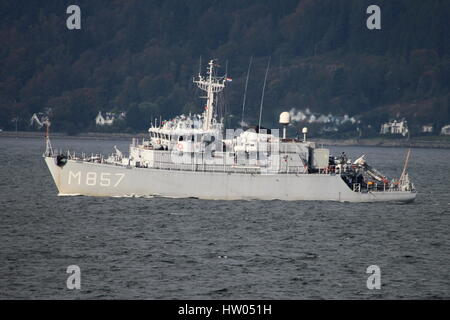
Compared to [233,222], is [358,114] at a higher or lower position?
higher

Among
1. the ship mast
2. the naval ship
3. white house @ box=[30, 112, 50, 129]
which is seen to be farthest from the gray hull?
white house @ box=[30, 112, 50, 129]

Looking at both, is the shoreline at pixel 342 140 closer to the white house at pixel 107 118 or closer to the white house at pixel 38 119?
the white house at pixel 38 119

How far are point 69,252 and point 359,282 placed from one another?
12830 millimetres

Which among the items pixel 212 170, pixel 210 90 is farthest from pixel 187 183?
pixel 210 90

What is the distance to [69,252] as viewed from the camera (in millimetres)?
39625

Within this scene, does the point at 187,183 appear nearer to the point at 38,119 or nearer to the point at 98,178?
the point at 98,178

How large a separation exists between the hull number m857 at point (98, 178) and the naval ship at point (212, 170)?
47 millimetres

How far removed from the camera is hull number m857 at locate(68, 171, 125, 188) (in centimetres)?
5288

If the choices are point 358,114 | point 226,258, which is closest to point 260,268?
point 226,258

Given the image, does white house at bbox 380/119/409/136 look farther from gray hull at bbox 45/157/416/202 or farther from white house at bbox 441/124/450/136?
gray hull at bbox 45/157/416/202

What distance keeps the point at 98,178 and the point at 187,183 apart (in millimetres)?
5284
